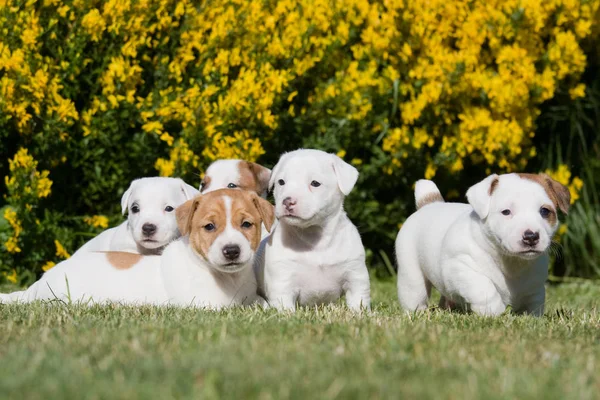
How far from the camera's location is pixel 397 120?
8.85 meters

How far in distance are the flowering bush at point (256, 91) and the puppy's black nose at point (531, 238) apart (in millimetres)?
3381

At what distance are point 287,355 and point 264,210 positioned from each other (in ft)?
7.52

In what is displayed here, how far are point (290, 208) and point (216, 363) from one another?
7.38 ft

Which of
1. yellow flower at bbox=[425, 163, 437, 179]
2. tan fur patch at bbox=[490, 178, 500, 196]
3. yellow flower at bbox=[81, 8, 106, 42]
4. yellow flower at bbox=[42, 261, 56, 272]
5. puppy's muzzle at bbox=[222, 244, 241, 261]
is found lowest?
yellow flower at bbox=[42, 261, 56, 272]

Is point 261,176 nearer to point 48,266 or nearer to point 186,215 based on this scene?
point 186,215

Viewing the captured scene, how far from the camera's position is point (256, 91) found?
7.95m

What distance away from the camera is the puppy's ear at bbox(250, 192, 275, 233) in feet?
18.7

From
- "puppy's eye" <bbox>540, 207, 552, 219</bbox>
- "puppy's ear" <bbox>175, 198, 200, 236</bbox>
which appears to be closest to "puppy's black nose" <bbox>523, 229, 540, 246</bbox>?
"puppy's eye" <bbox>540, 207, 552, 219</bbox>

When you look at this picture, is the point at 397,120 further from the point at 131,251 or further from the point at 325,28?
the point at 131,251

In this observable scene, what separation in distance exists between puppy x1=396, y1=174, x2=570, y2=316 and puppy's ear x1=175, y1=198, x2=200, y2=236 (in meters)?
1.59

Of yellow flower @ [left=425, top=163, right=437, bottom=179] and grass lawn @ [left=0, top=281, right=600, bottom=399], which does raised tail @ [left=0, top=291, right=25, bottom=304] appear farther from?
yellow flower @ [left=425, top=163, right=437, bottom=179]

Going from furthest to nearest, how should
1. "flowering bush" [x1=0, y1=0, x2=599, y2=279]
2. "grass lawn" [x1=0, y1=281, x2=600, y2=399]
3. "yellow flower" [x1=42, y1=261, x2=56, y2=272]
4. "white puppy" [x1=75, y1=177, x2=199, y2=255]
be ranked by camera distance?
"yellow flower" [x1=42, y1=261, x2=56, y2=272]
"flowering bush" [x1=0, y1=0, x2=599, y2=279]
"white puppy" [x1=75, y1=177, x2=199, y2=255]
"grass lawn" [x1=0, y1=281, x2=600, y2=399]

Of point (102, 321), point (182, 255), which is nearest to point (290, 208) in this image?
point (182, 255)

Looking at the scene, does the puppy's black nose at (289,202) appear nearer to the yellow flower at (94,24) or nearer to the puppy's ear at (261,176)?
the puppy's ear at (261,176)
